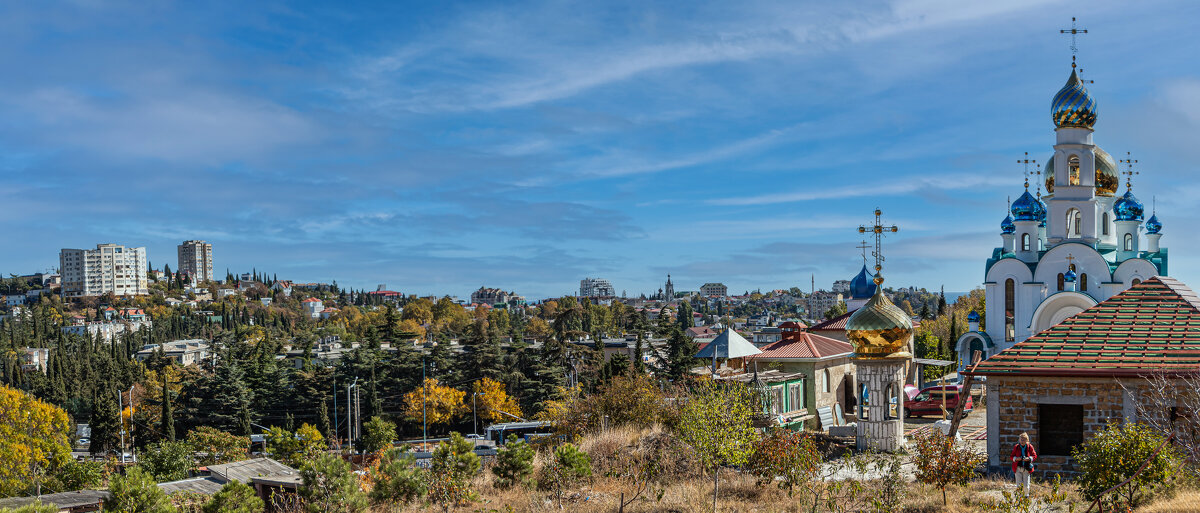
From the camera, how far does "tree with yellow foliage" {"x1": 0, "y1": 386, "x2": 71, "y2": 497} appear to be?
3411 centimetres

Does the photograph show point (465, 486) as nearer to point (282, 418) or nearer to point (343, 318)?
point (282, 418)

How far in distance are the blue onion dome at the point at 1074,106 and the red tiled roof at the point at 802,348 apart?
16038mm

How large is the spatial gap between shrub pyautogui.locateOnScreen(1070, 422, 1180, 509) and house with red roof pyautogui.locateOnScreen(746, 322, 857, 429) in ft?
49.8

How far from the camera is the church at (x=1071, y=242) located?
35.8 m

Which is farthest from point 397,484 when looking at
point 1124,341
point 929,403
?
point 929,403

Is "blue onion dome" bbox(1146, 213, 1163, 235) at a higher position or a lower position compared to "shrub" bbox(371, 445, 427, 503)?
higher

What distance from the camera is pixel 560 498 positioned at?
12914 mm

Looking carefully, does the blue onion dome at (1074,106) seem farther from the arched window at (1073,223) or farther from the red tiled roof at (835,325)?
the red tiled roof at (835,325)

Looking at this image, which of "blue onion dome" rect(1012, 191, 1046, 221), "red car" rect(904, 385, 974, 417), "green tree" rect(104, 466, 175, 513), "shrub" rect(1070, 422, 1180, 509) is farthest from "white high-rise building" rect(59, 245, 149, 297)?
"shrub" rect(1070, 422, 1180, 509)

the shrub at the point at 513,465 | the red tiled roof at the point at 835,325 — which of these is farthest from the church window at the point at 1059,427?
the red tiled roof at the point at 835,325

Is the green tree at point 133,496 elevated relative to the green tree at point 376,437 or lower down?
elevated

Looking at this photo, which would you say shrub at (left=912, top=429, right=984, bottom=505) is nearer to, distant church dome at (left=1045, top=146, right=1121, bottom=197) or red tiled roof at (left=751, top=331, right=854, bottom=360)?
red tiled roof at (left=751, top=331, right=854, bottom=360)

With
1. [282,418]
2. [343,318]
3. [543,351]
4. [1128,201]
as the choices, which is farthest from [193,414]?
[343,318]

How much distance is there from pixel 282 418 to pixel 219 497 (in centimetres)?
4900
